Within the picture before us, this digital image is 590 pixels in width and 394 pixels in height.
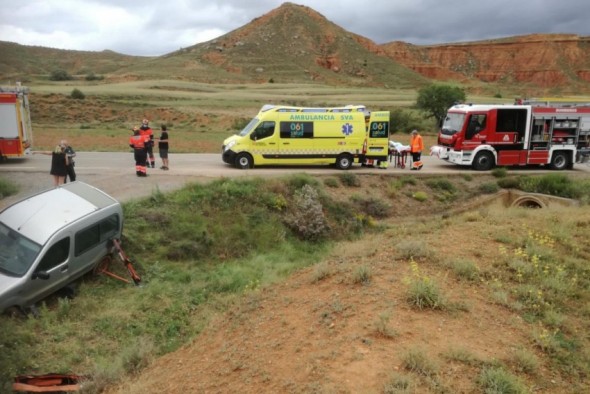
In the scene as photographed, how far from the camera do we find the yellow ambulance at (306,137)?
62.9ft

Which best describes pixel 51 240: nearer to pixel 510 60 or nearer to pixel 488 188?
pixel 488 188

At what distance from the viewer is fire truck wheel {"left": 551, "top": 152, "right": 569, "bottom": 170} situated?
71.9 ft

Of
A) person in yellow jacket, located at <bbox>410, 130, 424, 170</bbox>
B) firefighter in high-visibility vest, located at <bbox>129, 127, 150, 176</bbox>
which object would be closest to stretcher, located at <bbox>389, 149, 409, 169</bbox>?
person in yellow jacket, located at <bbox>410, 130, 424, 170</bbox>

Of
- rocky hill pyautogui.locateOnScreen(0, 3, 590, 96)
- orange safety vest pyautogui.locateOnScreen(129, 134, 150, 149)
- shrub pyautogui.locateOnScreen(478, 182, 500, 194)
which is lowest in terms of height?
shrub pyautogui.locateOnScreen(478, 182, 500, 194)

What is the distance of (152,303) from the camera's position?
420 inches

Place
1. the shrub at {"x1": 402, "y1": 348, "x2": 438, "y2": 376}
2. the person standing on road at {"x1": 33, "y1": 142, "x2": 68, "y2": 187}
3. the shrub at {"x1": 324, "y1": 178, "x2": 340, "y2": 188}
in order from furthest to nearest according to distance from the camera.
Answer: the shrub at {"x1": 324, "y1": 178, "x2": 340, "y2": 188} < the person standing on road at {"x1": 33, "y1": 142, "x2": 68, "y2": 187} < the shrub at {"x1": 402, "y1": 348, "x2": 438, "y2": 376}

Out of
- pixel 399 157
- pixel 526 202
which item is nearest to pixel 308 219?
pixel 399 157

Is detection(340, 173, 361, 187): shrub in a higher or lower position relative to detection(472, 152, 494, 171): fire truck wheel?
lower

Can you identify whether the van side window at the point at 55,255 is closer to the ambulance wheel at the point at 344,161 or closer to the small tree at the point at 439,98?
the ambulance wheel at the point at 344,161

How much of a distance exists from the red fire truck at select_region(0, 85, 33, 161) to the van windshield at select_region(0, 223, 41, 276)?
11977 mm

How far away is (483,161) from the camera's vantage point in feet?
70.2

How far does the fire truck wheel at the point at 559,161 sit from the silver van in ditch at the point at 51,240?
1906 centimetres

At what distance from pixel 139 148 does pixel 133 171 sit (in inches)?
79.0

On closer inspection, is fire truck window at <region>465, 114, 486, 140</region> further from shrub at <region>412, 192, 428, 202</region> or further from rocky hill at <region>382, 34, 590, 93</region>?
rocky hill at <region>382, 34, 590, 93</region>
